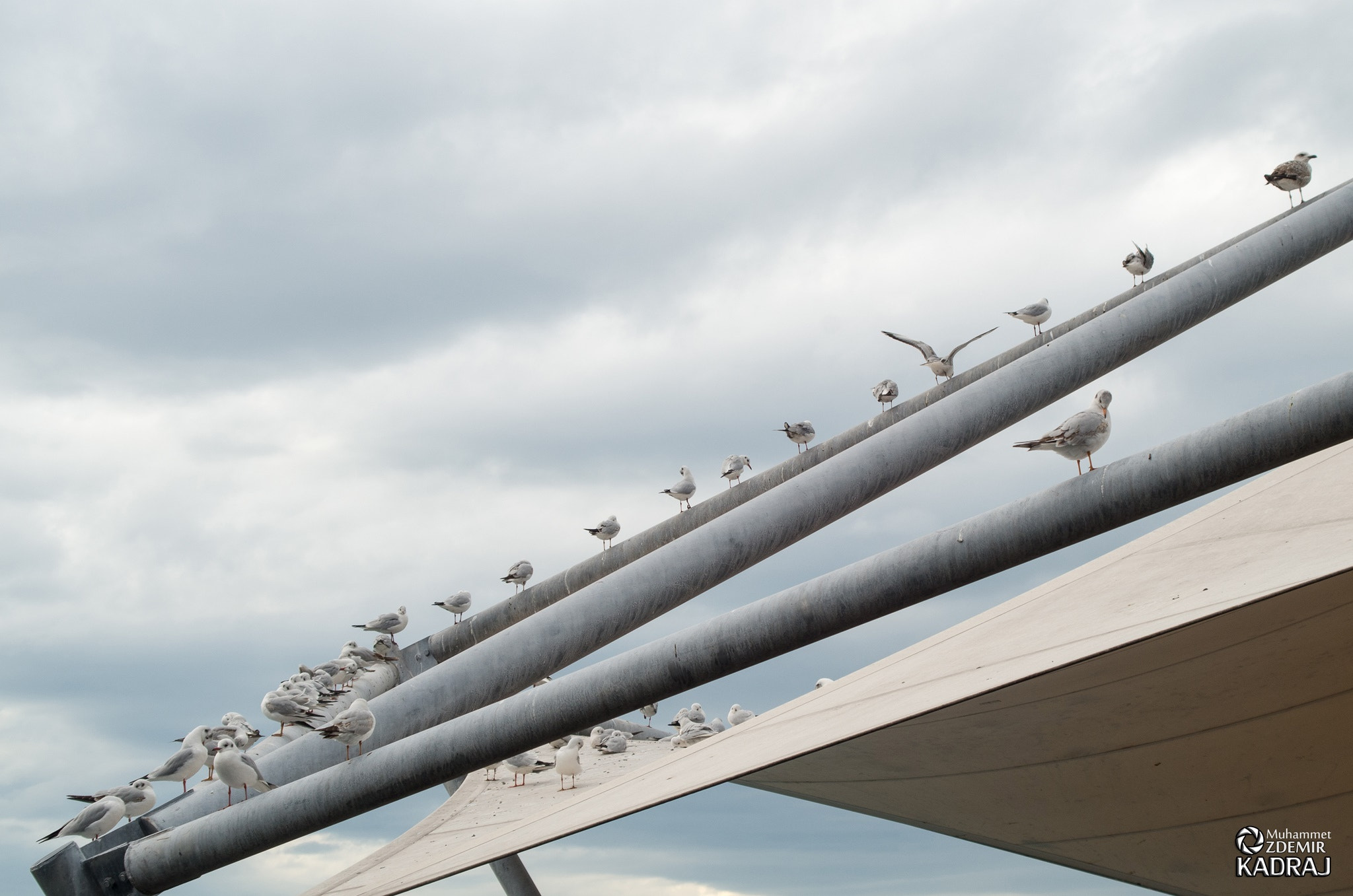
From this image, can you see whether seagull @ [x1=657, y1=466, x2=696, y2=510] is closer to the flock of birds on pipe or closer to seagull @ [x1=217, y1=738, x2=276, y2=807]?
the flock of birds on pipe

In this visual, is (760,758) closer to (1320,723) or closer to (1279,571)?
(1279,571)

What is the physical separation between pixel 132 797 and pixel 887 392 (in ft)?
32.6

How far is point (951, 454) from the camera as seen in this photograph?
746 cm

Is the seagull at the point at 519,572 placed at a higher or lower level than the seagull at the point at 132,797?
higher

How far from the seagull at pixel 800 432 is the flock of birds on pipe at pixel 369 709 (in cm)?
1

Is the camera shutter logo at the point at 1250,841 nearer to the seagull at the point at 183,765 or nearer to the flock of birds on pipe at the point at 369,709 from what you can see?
the flock of birds on pipe at the point at 369,709

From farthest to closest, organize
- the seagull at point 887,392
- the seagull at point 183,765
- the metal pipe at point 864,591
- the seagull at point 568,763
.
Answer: the seagull at point 887,392
the seagull at point 568,763
the seagull at point 183,765
the metal pipe at point 864,591

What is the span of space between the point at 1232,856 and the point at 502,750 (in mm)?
3890

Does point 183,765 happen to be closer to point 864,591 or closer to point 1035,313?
point 864,591

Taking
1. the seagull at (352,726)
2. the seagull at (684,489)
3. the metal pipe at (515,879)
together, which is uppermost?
the seagull at (684,489)

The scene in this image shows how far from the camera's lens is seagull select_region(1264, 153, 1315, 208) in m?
15.3

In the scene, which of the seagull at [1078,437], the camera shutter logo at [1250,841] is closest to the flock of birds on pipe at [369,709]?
the seagull at [1078,437]

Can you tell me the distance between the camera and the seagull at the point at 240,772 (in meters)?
6.56

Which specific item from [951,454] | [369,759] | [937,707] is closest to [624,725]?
[951,454]
